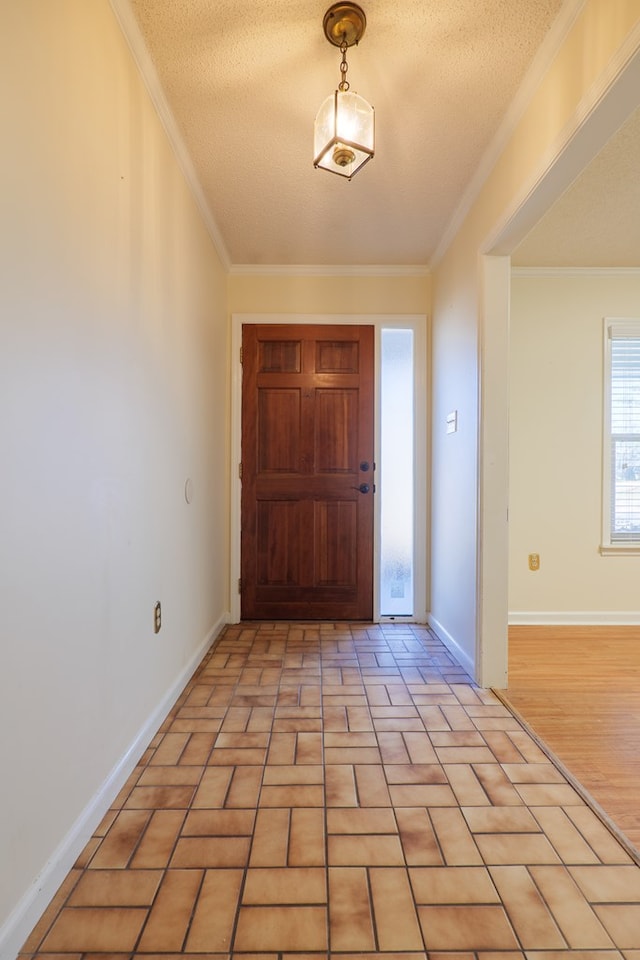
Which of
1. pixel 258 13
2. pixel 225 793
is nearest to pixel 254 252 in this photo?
pixel 258 13

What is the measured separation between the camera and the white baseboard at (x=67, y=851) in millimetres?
960

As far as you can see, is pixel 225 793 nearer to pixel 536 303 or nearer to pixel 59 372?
pixel 59 372

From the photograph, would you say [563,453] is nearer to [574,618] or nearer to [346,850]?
[574,618]

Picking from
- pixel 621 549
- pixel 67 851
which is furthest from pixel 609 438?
pixel 67 851

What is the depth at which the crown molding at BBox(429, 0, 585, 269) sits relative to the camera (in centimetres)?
147

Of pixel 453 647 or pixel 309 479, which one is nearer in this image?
pixel 453 647

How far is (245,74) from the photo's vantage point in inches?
67.1

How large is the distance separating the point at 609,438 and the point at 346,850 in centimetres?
303

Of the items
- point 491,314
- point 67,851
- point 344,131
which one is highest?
point 344,131

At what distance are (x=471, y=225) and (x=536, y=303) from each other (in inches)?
42.9

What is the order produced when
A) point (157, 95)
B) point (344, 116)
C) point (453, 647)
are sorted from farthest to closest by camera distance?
point (453, 647), point (157, 95), point (344, 116)

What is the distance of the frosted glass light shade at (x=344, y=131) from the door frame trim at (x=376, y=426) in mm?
1653

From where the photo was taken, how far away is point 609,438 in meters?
3.27

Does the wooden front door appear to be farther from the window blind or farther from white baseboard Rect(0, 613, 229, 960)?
the window blind
